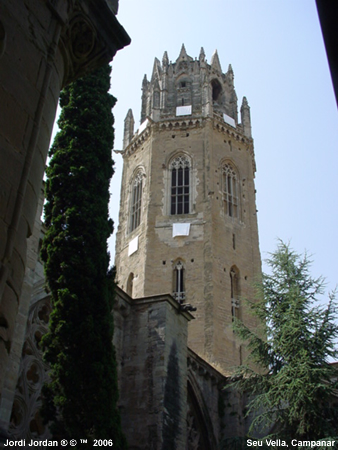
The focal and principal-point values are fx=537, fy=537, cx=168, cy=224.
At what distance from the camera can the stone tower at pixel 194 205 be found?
25.3m

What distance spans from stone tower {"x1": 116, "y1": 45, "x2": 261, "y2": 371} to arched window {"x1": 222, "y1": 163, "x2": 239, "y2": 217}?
59 millimetres

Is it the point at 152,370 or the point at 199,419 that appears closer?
the point at 152,370

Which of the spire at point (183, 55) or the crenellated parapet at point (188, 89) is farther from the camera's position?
the spire at point (183, 55)

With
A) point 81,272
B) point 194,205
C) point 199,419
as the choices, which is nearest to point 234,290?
point 194,205

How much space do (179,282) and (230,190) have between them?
256 inches

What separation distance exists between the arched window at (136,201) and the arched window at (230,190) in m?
4.64

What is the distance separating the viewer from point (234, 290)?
1038 inches

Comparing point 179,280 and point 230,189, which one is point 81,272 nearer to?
point 179,280

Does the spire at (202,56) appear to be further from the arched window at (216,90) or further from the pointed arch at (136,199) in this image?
the pointed arch at (136,199)

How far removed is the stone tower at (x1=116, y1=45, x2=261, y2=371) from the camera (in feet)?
83.0

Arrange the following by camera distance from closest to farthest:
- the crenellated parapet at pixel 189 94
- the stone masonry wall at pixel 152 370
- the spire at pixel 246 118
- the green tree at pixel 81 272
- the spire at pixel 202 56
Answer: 1. the green tree at pixel 81 272
2. the stone masonry wall at pixel 152 370
3. the crenellated parapet at pixel 189 94
4. the spire at pixel 246 118
5. the spire at pixel 202 56

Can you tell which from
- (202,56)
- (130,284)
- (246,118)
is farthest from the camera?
(202,56)

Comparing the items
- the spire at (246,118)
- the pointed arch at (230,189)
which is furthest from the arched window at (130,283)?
the spire at (246,118)

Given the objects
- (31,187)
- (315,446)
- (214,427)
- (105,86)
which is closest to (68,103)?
(105,86)
